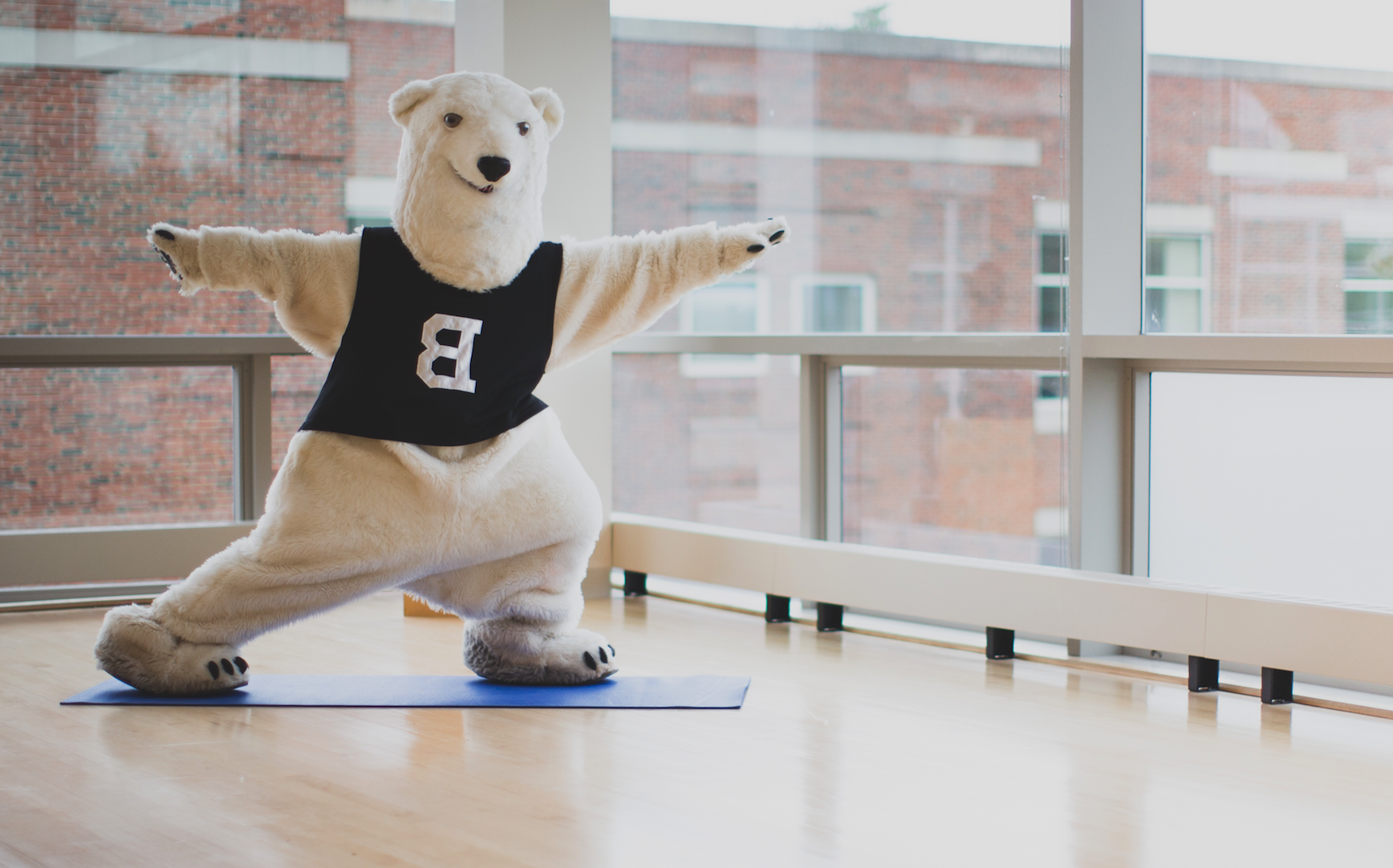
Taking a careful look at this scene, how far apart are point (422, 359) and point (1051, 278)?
1.65m

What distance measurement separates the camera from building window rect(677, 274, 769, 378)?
4387mm

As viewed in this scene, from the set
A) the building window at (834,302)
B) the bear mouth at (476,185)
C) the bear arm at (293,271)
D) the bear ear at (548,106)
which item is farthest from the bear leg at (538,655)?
the building window at (834,302)

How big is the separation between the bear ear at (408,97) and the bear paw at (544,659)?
1.19 meters

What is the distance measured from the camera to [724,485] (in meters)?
4.48

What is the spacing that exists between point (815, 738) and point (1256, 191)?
169 cm

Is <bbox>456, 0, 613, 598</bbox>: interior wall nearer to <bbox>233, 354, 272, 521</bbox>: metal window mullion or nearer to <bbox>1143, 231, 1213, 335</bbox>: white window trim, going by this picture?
<bbox>233, 354, 272, 521</bbox>: metal window mullion

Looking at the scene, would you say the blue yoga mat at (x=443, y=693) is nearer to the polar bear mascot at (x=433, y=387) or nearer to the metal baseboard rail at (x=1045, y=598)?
the polar bear mascot at (x=433, y=387)

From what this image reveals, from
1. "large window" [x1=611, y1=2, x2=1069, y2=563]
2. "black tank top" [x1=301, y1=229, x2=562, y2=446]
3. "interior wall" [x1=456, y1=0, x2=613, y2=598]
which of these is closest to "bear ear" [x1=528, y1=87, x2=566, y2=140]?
"black tank top" [x1=301, y1=229, x2=562, y2=446]

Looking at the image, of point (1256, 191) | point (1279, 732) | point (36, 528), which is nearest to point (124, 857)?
point (1279, 732)

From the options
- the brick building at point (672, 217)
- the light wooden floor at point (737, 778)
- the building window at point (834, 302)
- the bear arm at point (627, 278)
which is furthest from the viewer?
the building window at point (834, 302)

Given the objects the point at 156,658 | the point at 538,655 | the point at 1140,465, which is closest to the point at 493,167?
the point at 538,655

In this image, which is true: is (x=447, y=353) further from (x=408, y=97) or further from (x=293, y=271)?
(x=408, y=97)

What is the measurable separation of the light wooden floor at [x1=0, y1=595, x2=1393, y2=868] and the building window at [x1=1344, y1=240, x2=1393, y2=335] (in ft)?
2.84

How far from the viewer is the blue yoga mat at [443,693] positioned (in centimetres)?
294
